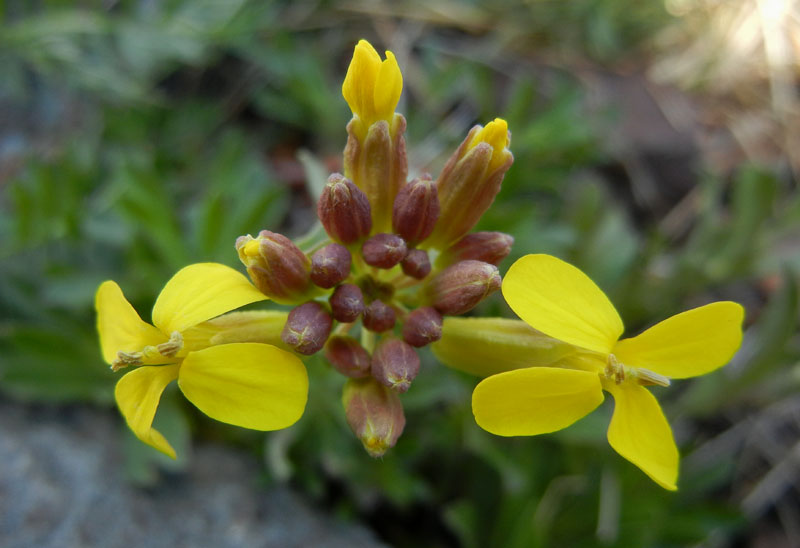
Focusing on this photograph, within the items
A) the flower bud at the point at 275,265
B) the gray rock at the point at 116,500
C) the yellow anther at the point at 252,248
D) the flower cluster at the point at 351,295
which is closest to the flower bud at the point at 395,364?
the flower cluster at the point at 351,295

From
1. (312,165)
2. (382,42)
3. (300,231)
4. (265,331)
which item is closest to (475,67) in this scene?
(382,42)

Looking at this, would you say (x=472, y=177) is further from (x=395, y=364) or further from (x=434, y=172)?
(x=434, y=172)

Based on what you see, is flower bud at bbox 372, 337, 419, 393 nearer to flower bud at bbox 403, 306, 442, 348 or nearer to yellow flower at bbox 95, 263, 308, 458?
flower bud at bbox 403, 306, 442, 348

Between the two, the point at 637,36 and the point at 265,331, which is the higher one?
the point at 265,331

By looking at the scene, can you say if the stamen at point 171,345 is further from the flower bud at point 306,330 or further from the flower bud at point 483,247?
the flower bud at point 483,247

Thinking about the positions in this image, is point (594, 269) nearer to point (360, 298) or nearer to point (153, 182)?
point (360, 298)

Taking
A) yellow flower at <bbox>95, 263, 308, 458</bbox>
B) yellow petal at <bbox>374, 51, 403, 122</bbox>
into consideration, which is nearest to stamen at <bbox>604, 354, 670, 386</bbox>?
yellow flower at <bbox>95, 263, 308, 458</bbox>
